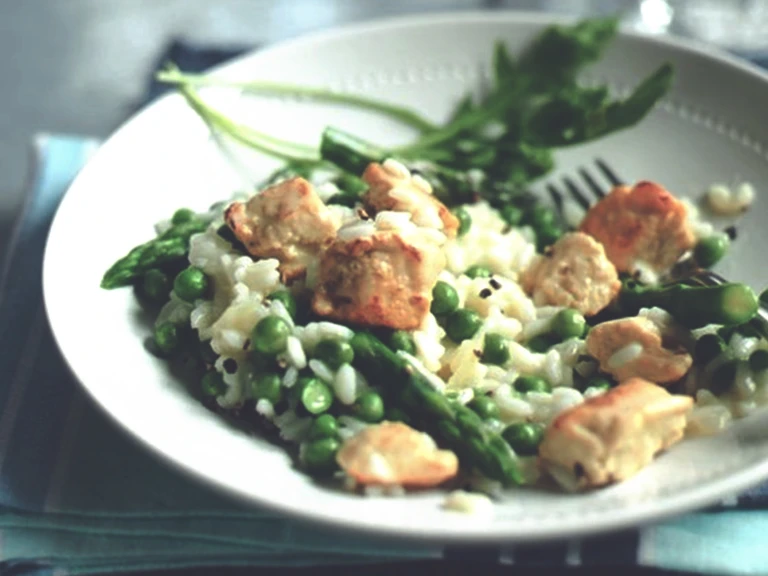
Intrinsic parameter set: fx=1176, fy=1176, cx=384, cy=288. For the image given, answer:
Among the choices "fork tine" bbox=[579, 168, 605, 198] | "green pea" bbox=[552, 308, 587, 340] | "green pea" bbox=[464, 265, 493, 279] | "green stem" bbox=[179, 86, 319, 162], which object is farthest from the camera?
"fork tine" bbox=[579, 168, 605, 198]

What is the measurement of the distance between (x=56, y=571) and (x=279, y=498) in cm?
79

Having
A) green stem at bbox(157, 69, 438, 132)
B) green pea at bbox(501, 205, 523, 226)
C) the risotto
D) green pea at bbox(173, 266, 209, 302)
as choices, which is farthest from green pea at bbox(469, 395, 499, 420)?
green stem at bbox(157, 69, 438, 132)

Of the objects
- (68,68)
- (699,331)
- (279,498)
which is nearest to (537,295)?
(699,331)

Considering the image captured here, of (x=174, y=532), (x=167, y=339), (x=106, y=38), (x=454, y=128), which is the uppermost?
(x=454, y=128)

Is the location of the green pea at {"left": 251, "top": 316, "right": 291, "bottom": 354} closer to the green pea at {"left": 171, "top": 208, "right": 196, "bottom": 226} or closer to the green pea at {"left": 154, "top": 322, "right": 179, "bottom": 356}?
the green pea at {"left": 154, "top": 322, "right": 179, "bottom": 356}

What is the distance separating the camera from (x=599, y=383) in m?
3.47

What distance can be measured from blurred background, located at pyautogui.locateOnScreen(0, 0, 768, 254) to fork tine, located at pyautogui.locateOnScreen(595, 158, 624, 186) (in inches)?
70.1

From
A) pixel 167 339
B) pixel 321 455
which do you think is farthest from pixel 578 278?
pixel 167 339

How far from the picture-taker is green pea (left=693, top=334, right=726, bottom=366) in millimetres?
3471

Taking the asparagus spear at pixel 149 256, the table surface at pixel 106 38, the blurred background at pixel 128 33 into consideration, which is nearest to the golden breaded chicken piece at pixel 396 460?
the asparagus spear at pixel 149 256

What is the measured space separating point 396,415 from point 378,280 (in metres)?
0.39

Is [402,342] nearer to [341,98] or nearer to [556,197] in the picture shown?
[556,197]

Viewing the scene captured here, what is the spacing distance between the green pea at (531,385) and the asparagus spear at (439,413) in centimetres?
26

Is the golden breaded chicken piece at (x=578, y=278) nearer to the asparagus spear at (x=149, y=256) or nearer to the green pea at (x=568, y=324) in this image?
the green pea at (x=568, y=324)
